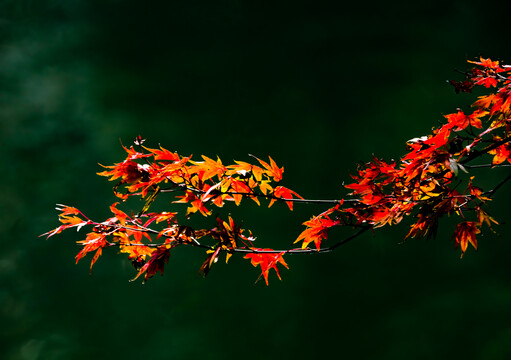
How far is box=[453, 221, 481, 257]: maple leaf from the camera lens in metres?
2.03

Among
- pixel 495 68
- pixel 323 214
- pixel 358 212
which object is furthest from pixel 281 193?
pixel 495 68

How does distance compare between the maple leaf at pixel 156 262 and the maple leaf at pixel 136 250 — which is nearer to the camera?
the maple leaf at pixel 156 262

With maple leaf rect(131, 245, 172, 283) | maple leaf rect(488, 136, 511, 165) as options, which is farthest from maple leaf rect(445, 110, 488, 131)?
maple leaf rect(131, 245, 172, 283)

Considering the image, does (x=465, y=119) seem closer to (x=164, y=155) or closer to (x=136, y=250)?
(x=164, y=155)

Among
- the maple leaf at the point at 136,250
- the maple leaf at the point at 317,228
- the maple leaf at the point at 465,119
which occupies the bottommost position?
the maple leaf at the point at 317,228

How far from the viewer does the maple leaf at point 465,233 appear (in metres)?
2.03

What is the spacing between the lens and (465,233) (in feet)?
6.79

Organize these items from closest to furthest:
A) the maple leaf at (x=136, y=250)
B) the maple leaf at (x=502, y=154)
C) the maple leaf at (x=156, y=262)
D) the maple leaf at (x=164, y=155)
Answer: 1. the maple leaf at (x=164, y=155)
2. the maple leaf at (x=156, y=262)
3. the maple leaf at (x=136, y=250)
4. the maple leaf at (x=502, y=154)

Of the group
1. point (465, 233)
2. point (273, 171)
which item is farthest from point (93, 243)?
point (465, 233)

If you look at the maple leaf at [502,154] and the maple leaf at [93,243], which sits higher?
the maple leaf at [93,243]

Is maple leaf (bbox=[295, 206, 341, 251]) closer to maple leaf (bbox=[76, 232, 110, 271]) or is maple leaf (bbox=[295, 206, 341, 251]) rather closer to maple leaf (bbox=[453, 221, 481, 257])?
maple leaf (bbox=[453, 221, 481, 257])

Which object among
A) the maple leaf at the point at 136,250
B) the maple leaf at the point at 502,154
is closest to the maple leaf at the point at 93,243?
the maple leaf at the point at 136,250

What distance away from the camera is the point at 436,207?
188 centimetres

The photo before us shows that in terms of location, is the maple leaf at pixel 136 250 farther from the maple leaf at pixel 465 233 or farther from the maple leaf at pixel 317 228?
the maple leaf at pixel 465 233
